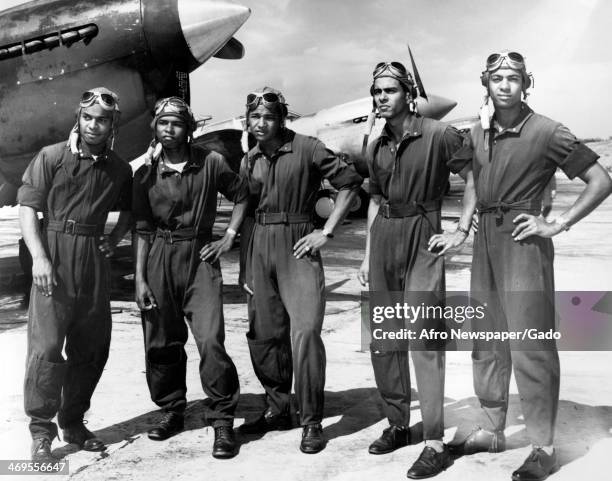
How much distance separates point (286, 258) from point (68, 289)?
1.13 meters

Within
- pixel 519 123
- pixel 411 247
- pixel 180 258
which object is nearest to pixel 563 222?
pixel 519 123

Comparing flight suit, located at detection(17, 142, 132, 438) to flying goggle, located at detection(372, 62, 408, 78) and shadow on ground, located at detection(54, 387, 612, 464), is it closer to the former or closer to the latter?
shadow on ground, located at detection(54, 387, 612, 464)

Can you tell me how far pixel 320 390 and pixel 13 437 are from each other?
1682 millimetres

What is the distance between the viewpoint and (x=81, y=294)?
125 inches

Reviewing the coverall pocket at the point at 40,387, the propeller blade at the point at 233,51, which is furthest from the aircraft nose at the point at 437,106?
the coverall pocket at the point at 40,387

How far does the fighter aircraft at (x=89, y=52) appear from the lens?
588 cm

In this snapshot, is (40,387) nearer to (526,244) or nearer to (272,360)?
(272,360)

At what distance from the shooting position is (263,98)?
3334mm

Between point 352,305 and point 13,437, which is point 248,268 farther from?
point 352,305

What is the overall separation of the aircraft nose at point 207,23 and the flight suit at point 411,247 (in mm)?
3442

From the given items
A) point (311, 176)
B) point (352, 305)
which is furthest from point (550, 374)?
point (352, 305)

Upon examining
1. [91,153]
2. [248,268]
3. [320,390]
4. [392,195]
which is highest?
[91,153]

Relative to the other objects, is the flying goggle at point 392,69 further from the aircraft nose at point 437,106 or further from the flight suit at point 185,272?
the aircraft nose at point 437,106

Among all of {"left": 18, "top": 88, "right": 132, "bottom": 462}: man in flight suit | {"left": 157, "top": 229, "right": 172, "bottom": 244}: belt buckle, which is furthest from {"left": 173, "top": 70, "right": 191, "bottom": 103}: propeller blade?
{"left": 157, "top": 229, "right": 172, "bottom": 244}: belt buckle
